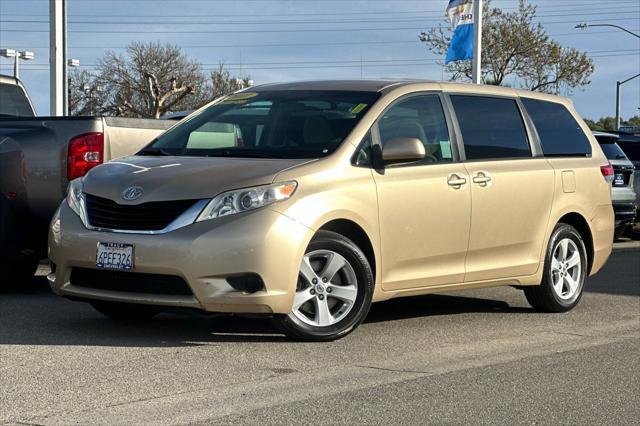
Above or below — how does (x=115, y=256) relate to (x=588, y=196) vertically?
below

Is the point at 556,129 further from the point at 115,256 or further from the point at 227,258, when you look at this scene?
the point at 115,256

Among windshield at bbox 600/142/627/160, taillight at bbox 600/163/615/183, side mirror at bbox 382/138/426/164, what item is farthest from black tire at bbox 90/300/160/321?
windshield at bbox 600/142/627/160

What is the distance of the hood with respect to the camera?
6.88 metres

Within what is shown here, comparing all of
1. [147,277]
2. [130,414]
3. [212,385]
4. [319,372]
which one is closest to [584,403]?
[319,372]

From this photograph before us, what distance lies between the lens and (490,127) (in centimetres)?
878

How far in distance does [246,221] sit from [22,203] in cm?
302

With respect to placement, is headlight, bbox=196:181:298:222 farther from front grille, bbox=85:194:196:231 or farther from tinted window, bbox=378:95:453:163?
tinted window, bbox=378:95:453:163

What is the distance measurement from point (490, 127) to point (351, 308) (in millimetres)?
2265

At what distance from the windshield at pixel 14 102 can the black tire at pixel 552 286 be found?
615 cm

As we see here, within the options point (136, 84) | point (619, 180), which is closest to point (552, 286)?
point (619, 180)

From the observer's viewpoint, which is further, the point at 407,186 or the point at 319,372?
the point at 407,186

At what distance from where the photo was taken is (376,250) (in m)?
7.52

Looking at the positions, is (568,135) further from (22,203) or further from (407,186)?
(22,203)

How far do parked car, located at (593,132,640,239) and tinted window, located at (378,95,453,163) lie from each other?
8919 millimetres
